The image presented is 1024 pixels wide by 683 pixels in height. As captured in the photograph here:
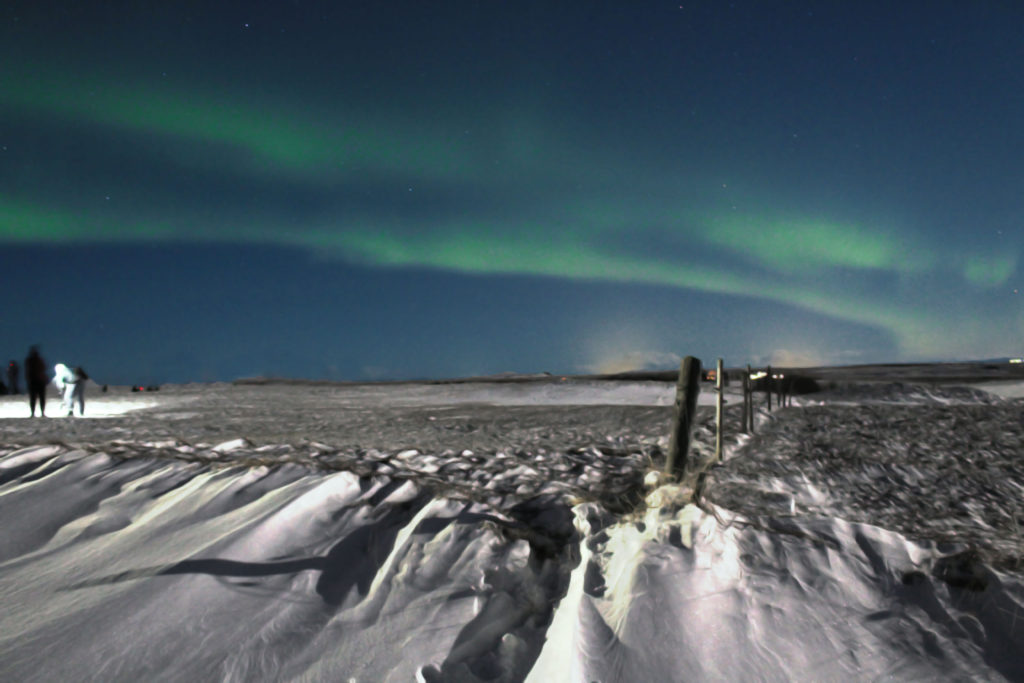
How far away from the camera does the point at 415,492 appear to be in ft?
12.9

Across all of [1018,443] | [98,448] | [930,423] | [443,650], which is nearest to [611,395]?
[930,423]

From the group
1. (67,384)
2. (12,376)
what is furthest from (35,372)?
(12,376)

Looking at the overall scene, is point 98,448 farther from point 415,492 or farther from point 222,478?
point 415,492

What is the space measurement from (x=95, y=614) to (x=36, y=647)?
0.24 m

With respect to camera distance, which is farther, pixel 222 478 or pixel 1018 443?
pixel 1018 443

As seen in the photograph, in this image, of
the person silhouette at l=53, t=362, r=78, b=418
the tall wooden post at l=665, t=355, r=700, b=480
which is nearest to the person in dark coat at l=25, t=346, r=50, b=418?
the person silhouette at l=53, t=362, r=78, b=418

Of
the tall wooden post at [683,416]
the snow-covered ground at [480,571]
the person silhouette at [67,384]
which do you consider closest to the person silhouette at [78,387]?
the person silhouette at [67,384]

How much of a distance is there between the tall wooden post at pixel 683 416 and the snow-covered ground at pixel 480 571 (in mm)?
388

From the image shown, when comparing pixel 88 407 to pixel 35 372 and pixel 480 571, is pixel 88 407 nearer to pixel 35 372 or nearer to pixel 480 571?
pixel 35 372

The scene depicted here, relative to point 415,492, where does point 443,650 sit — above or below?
below

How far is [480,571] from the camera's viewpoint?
307 cm

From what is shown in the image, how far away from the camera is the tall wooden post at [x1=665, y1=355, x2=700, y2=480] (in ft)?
16.4

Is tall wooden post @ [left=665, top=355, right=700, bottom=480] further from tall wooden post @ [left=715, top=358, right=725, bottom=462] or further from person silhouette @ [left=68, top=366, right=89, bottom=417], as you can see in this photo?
person silhouette @ [left=68, top=366, right=89, bottom=417]

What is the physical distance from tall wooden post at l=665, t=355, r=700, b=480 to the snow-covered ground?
388 mm
